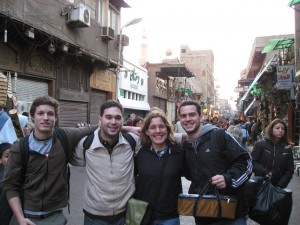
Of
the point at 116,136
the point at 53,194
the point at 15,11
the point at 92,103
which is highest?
the point at 15,11

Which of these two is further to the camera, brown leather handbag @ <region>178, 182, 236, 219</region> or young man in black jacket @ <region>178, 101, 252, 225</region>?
young man in black jacket @ <region>178, 101, 252, 225</region>

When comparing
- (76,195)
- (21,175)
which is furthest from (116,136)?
(76,195)

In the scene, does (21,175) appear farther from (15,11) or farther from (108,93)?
(108,93)

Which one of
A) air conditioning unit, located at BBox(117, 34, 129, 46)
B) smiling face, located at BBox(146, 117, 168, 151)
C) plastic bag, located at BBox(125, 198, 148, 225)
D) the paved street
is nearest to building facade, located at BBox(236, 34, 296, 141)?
the paved street

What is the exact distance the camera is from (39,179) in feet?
9.18

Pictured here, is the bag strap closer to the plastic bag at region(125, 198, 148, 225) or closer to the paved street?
the plastic bag at region(125, 198, 148, 225)

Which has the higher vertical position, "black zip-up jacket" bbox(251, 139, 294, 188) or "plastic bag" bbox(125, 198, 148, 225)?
"black zip-up jacket" bbox(251, 139, 294, 188)

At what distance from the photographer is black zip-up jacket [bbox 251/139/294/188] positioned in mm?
4695

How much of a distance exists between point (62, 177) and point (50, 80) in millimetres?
10700

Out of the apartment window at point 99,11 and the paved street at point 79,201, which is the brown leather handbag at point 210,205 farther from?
the apartment window at point 99,11

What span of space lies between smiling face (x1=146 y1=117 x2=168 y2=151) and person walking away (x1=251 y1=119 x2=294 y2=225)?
6.44 ft

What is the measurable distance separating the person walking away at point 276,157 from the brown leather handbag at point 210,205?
6.13 ft

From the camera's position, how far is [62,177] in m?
2.94

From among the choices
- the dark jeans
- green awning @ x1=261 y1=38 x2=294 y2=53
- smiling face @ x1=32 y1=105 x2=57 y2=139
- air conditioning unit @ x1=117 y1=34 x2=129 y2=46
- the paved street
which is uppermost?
air conditioning unit @ x1=117 y1=34 x2=129 y2=46
